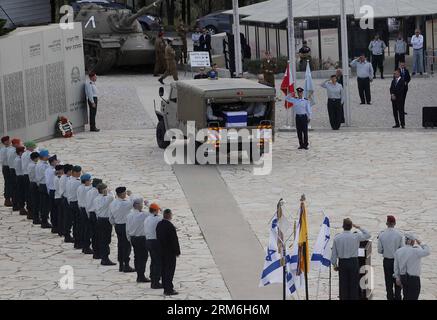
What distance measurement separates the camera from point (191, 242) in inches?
916

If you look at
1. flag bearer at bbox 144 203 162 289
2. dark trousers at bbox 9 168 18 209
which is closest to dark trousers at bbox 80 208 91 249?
flag bearer at bbox 144 203 162 289

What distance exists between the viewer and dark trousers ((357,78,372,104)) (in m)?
38.0

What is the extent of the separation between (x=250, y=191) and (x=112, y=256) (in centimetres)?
531

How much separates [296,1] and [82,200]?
25320 mm

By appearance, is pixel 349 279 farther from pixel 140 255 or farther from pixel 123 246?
pixel 123 246

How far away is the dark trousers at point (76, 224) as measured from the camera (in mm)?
23188

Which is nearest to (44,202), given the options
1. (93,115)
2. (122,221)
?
(122,221)

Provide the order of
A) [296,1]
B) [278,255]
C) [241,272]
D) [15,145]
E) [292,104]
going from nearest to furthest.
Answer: [278,255] < [241,272] < [15,145] < [292,104] < [296,1]

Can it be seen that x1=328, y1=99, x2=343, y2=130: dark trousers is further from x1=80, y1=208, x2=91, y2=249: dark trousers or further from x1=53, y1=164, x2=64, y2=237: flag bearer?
x1=80, y1=208, x2=91, y2=249: dark trousers
